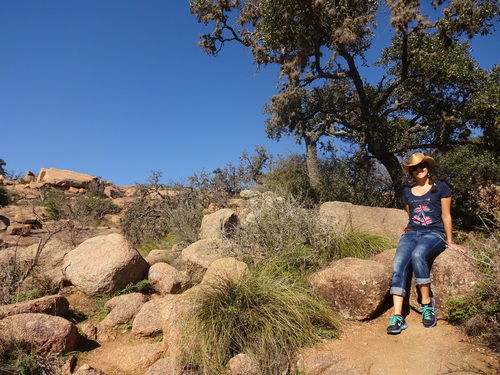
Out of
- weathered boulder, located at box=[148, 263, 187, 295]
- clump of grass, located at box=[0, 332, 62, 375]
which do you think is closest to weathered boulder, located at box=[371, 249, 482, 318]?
weathered boulder, located at box=[148, 263, 187, 295]

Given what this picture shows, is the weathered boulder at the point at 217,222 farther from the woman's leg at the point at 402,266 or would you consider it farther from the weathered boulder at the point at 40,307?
the woman's leg at the point at 402,266

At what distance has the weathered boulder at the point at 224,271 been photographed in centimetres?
490

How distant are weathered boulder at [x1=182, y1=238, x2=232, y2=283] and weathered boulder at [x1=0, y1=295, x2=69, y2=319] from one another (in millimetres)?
2093

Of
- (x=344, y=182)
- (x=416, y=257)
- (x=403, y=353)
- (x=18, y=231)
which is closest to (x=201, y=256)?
(x=416, y=257)

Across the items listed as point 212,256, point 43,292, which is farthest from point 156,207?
point 212,256

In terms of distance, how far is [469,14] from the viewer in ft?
30.2

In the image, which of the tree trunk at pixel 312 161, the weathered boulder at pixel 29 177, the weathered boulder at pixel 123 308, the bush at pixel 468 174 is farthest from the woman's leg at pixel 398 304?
the weathered boulder at pixel 29 177

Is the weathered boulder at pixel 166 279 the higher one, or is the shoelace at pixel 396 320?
the weathered boulder at pixel 166 279

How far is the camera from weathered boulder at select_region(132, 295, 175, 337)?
17.9 ft

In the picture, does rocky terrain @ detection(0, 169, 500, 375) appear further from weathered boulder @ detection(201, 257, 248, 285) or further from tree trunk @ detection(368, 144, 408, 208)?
tree trunk @ detection(368, 144, 408, 208)

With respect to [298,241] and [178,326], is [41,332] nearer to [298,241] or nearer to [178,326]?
[178,326]

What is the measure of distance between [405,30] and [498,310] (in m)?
7.52

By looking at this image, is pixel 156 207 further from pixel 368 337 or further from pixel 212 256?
pixel 368 337

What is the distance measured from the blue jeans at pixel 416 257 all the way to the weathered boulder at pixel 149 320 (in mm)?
3116
